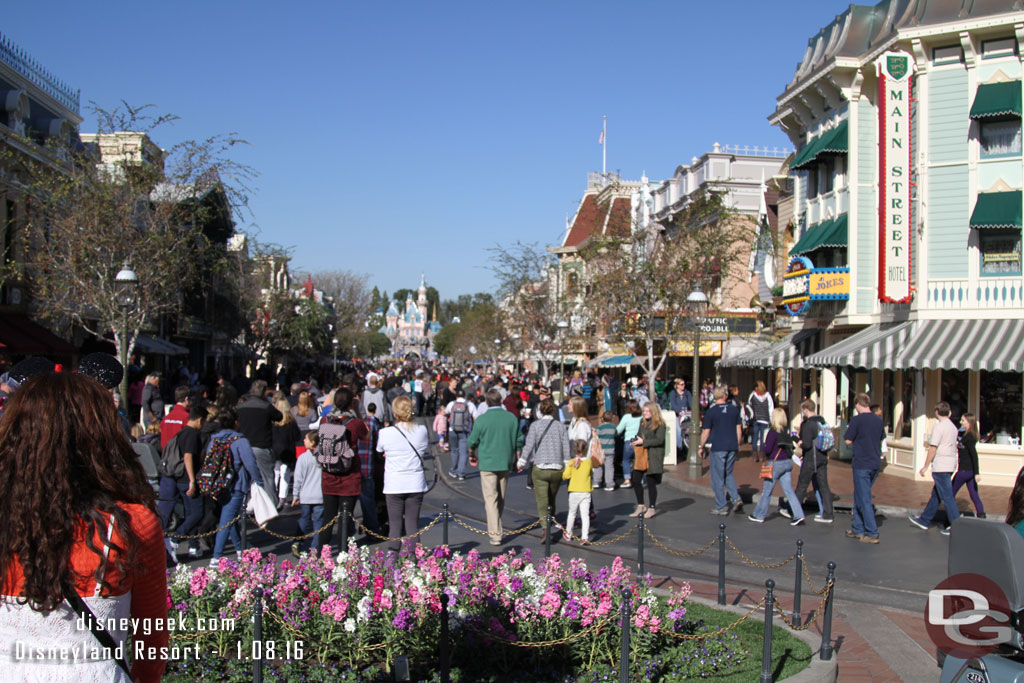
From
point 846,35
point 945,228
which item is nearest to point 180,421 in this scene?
point 945,228

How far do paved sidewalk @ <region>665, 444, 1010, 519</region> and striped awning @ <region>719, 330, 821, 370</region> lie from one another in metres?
4.60

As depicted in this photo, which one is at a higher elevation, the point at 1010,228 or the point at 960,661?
the point at 1010,228

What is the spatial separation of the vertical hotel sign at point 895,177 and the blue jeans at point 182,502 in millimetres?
14370

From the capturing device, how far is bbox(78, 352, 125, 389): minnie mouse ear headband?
5.20m

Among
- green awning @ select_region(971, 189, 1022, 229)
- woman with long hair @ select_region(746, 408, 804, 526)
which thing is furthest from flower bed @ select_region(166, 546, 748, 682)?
green awning @ select_region(971, 189, 1022, 229)

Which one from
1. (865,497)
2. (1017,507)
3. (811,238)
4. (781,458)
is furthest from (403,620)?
(811,238)

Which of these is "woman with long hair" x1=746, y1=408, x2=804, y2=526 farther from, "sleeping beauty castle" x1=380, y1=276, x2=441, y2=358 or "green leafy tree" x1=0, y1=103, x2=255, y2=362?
"sleeping beauty castle" x1=380, y1=276, x2=441, y2=358

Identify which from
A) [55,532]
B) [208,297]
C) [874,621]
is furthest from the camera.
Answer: [208,297]

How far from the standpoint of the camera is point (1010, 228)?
1747 centimetres

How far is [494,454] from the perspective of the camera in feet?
34.9

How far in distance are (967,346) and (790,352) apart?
7928 millimetres

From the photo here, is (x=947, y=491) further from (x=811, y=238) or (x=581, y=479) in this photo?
(x=811, y=238)

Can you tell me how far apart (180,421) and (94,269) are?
13.2 metres

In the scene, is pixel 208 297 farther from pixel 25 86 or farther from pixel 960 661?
pixel 960 661
